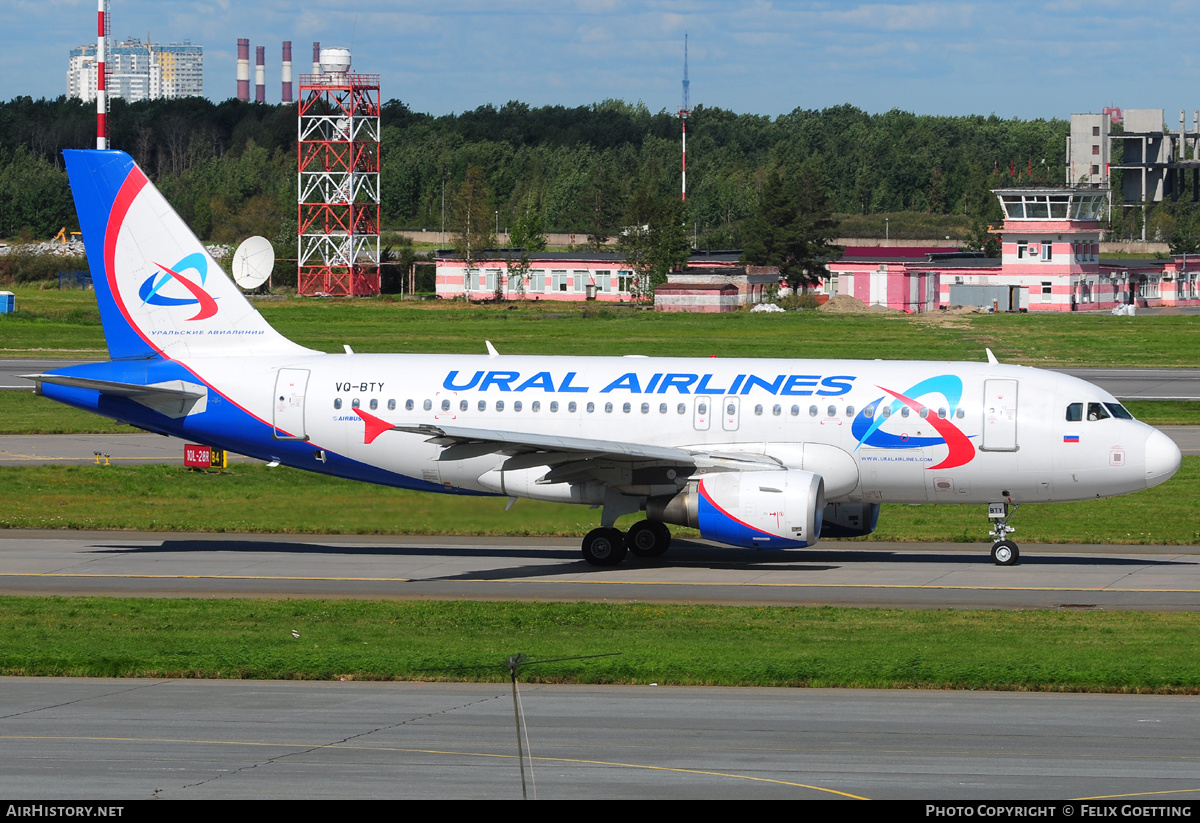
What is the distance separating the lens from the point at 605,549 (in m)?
32.4

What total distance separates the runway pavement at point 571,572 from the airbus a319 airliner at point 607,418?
113 centimetres

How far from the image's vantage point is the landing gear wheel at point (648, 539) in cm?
3325

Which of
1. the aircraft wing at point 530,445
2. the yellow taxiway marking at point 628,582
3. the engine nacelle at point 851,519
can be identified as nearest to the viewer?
the yellow taxiway marking at point 628,582

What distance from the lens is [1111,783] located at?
15.9m

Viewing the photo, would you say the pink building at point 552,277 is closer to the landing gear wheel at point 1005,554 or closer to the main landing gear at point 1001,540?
the main landing gear at point 1001,540

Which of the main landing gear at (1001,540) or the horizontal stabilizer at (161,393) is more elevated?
the horizontal stabilizer at (161,393)

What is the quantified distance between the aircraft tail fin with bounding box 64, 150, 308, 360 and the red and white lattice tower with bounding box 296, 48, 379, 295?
108725 millimetres

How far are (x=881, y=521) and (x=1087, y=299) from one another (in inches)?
4351

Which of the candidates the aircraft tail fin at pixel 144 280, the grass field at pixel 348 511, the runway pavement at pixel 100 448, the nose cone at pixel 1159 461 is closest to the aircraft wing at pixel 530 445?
the grass field at pixel 348 511

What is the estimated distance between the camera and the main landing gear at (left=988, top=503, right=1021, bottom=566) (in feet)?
105

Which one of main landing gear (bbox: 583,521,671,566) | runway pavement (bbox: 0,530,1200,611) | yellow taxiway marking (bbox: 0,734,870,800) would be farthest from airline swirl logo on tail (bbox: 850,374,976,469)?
yellow taxiway marking (bbox: 0,734,870,800)

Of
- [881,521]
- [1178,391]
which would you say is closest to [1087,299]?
[1178,391]

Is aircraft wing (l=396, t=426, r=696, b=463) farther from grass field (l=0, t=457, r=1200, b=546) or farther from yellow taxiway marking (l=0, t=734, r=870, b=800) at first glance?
yellow taxiway marking (l=0, t=734, r=870, b=800)
